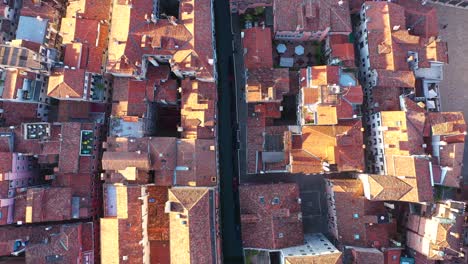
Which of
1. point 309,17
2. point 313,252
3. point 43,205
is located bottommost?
point 313,252

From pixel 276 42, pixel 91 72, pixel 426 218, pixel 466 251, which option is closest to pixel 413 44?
pixel 276 42

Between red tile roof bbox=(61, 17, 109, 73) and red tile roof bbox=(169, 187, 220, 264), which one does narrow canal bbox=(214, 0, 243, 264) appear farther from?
red tile roof bbox=(61, 17, 109, 73)

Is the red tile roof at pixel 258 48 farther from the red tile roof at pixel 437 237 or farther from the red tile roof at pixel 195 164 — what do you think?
the red tile roof at pixel 437 237

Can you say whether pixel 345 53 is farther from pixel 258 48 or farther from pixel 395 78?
pixel 258 48

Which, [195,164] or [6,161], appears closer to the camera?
[195,164]

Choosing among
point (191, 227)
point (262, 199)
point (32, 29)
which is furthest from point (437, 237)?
point (32, 29)

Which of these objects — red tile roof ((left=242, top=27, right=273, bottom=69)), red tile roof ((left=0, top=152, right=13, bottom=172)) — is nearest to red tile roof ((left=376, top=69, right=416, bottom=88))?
red tile roof ((left=242, top=27, right=273, bottom=69))

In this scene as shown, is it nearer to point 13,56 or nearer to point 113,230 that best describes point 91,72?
point 13,56

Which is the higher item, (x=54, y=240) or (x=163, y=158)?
(x=163, y=158)

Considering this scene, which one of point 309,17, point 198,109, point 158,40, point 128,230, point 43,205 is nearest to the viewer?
point 128,230
